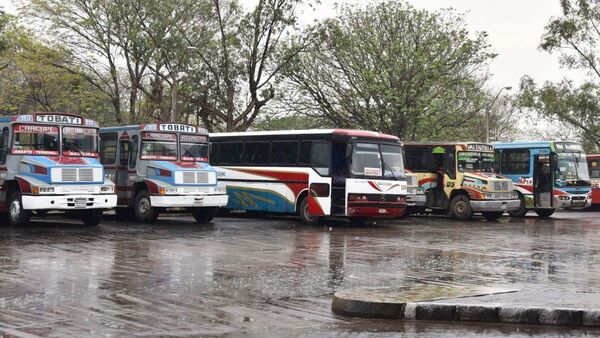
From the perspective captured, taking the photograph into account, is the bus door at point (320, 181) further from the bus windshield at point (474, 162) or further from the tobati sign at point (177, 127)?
the bus windshield at point (474, 162)

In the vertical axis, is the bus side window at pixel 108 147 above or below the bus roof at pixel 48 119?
below

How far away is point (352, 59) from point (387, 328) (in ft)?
119

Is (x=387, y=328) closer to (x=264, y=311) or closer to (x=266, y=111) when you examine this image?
(x=264, y=311)

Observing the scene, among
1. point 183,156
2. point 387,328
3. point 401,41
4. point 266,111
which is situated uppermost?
point 401,41

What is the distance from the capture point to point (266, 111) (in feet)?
151

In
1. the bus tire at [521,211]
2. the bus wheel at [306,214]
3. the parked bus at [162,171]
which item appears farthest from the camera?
the bus tire at [521,211]

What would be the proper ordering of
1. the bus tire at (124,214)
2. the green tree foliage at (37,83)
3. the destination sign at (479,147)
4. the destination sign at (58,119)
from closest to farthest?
1. the destination sign at (58,119)
2. the bus tire at (124,214)
3. the destination sign at (479,147)
4. the green tree foliage at (37,83)

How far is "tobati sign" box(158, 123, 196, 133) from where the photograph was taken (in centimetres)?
2533

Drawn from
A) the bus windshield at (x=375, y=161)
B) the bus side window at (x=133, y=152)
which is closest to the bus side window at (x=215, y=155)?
the bus side window at (x=133, y=152)

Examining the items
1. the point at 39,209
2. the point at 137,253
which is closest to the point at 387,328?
the point at 137,253

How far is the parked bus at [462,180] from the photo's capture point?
30.7 meters

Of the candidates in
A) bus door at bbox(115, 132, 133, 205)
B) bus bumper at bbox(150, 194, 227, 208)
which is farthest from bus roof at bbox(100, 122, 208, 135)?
bus bumper at bbox(150, 194, 227, 208)

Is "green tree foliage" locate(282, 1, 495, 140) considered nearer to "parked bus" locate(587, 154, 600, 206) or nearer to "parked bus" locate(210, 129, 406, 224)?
"parked bus" locate(587, 154, 600, 206)

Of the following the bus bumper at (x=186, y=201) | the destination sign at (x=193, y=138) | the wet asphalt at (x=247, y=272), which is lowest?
the wet asphalt at (x=247, y=272)
